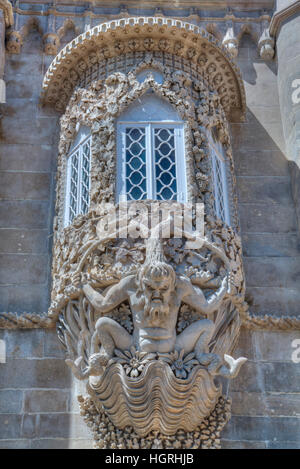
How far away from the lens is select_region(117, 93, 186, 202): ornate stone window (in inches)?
490

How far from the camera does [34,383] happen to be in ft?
39.2

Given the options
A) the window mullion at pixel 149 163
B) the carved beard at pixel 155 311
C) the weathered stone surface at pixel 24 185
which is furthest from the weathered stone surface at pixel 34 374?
the weathered stone surface at pixel 24 185

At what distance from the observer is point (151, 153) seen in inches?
502

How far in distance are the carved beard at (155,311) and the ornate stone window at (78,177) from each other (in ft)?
7.67

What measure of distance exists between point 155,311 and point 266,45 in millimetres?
6932

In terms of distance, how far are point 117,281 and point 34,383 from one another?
196 cm

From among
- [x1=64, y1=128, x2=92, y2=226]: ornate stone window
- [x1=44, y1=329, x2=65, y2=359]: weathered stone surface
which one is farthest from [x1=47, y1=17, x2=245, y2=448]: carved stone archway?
[x1=44, y1=329, x2=65, y2=359]: weathered stone surface

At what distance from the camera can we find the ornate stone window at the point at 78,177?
42.3 ft

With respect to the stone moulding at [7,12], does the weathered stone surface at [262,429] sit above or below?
below

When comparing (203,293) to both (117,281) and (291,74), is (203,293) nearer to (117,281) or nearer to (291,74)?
(117,281)

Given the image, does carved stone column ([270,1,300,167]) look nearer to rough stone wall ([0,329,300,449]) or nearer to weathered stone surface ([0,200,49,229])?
rough stone wall ([0,329,300,449])

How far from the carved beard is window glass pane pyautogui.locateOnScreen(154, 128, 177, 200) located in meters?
1.99

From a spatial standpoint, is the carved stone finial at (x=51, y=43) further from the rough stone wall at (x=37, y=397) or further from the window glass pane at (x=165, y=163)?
the rough stone wall at (x=37, y=397)

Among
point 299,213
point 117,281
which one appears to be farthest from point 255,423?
point 299,213
